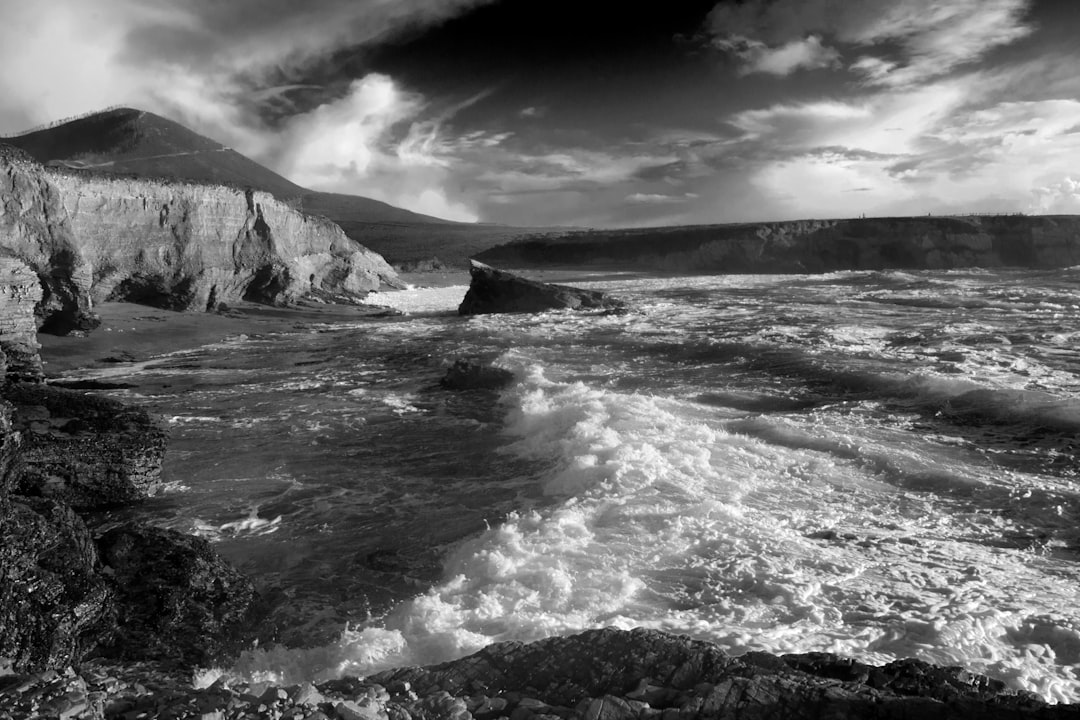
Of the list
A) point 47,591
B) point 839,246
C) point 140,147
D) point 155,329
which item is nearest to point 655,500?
point 47,591

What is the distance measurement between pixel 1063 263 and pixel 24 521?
72.1m

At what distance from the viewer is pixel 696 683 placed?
4.00 m

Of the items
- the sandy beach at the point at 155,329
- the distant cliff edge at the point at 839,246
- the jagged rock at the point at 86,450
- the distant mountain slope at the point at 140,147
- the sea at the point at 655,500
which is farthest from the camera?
the distant mountain slope at the point at 140,147

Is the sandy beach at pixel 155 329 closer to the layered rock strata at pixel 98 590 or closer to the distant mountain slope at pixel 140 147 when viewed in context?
the layered rock strata at pixel 98 590

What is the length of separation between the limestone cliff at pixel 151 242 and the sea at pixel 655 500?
175 inches

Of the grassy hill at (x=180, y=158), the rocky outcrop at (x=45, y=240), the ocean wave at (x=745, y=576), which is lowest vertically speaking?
the ocean wave at (x=745, y=576)

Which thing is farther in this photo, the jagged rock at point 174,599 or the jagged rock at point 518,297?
the jagged rock at point 518,297

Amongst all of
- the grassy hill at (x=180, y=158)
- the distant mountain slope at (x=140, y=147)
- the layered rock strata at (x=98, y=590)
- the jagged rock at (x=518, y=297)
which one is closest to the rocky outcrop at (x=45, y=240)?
the layered rock strata at (x=98, y=590)

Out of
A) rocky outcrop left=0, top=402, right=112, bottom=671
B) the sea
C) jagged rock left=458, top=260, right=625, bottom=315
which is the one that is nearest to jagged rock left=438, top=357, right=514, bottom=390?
the sea

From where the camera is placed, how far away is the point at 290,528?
315 inches

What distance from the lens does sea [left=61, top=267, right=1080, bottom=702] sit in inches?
221

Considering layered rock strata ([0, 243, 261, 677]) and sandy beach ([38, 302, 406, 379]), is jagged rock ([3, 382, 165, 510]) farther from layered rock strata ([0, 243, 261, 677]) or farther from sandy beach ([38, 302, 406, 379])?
sandy beach ([38, 302, 406, 379])

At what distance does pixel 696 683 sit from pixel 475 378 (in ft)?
39.8

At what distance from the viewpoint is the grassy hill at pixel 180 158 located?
2808 inches
